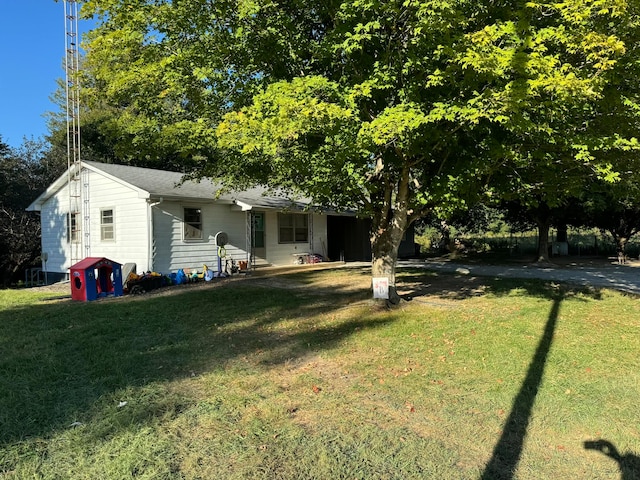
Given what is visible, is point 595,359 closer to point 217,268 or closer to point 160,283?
point 160,283

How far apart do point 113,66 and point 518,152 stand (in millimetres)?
6799

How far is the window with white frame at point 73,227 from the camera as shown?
14.9 metres

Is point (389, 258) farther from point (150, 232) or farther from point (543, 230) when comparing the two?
point (543, 230)

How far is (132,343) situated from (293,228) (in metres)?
11.5

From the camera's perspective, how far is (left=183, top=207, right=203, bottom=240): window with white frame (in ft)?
44.1

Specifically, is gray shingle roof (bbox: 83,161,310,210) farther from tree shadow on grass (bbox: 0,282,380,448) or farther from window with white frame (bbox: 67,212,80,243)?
tree shadow on grass (bbox: 0,282,380,448)

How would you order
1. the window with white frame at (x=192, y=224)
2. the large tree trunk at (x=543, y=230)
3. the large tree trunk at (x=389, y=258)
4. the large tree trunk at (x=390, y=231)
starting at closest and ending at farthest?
the large tree trunk at (x=390, y=231) < the large tree trunk at (x=389, y=258) < the window with white frame at (x=192, y=224) < the large tree trunk at (x=543, y=230)

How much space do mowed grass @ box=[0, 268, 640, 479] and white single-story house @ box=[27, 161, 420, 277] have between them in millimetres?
4709

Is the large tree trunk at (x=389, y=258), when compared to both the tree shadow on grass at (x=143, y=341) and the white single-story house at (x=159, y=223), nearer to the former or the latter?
the tree shadow on grass at (x=143, y=341)

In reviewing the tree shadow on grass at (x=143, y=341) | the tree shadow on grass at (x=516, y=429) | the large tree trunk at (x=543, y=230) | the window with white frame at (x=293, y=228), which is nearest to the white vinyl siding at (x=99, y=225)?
the tree shadow on grass at (x=143, y=341)

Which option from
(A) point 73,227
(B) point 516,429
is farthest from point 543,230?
(A) point 73,227

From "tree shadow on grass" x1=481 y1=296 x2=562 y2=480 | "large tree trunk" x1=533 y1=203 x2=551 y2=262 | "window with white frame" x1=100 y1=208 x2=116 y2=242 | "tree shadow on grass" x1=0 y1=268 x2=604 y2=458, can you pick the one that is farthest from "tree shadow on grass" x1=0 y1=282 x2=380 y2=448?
"large tree trunk" x1=533 y1=203 x2=551 y2=262

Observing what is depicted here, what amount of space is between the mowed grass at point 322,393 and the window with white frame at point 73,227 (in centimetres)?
726

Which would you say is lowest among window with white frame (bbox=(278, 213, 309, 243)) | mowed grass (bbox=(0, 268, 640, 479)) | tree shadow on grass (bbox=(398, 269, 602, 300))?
mowed grass (bbox=(0, 268, 640, 479))
